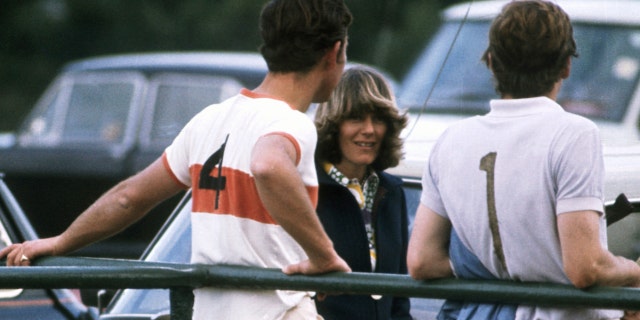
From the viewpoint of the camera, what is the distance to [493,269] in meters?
3.22

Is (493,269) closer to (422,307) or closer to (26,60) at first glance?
(422,307)

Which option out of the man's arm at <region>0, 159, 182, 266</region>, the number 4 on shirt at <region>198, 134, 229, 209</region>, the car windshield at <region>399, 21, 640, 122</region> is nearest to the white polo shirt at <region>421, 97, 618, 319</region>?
the number 4 on shirt at <region>198, 134, 229, 209</region>

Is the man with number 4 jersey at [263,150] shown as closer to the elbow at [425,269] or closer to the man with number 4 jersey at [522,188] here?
the elbow at [425,269]

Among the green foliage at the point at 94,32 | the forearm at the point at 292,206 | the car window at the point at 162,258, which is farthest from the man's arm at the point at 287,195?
the green foliage at the point at 94,32

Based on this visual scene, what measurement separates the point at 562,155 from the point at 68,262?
1447mm

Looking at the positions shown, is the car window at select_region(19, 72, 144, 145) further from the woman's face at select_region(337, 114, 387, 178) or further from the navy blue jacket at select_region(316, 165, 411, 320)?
the navy blue jacket at select_region(316, 165, 411, 320)

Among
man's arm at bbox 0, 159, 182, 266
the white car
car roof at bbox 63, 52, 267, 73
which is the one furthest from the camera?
car roof at bbox 63, 52, 267, 73

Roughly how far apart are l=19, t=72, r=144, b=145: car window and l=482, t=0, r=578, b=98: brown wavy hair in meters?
8.86

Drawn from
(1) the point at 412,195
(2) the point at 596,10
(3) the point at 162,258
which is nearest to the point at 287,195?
(1) the point at 412,195

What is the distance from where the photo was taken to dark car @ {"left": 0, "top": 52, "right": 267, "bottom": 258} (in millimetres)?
11266

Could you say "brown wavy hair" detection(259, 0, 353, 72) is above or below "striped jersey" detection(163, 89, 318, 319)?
above

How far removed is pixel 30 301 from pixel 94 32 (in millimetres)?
23258

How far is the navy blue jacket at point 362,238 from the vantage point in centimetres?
391

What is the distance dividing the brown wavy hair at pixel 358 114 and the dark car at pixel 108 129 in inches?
259
